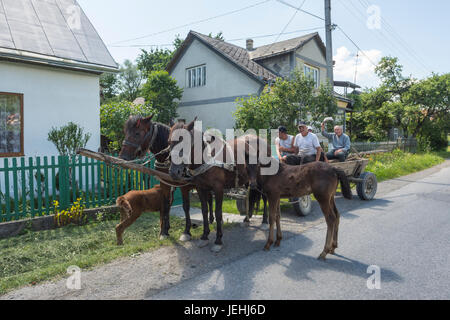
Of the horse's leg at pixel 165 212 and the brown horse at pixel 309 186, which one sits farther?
the horse's leg at pixel 165 212

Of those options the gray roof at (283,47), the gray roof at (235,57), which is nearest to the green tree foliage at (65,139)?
the gray roof at (235,57)

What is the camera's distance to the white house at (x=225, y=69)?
57.6ft

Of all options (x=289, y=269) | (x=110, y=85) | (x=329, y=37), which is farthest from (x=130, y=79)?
(x=289, y=269)

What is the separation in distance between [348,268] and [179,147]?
3004mm

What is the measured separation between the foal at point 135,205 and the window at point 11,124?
476 cm

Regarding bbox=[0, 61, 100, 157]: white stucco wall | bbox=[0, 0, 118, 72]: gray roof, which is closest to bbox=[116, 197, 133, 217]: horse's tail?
bbox=[0, 61, 100, 157]: white stucco wall

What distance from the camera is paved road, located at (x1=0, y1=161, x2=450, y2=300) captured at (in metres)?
3.52

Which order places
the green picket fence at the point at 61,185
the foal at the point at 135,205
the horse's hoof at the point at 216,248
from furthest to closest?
the green picket fence at the point at 61,185 < the foal at the point at 135,205 < the horse's hoof at the point at 216,248

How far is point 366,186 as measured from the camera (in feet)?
29.0

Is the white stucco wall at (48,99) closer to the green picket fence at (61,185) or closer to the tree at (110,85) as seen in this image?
the green picket fence at (61,185)

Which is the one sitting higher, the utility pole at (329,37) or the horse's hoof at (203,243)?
the utility pole at (329,37)

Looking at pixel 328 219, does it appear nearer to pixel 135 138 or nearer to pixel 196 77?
pixel 135 138

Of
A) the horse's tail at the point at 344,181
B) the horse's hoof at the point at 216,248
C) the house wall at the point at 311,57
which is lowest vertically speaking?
the horse's hoof at the point at 216,248

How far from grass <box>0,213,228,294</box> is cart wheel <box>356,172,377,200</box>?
16.2ft
